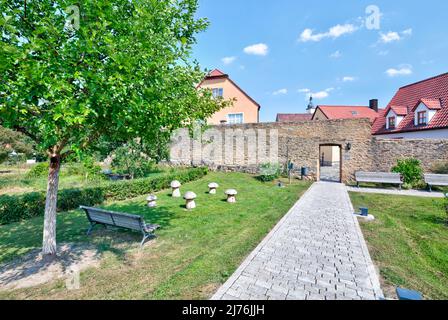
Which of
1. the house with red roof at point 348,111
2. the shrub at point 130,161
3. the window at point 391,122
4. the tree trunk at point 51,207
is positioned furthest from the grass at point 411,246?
the house with red roof at point 348,111

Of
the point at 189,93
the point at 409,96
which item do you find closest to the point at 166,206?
the point at 189,93

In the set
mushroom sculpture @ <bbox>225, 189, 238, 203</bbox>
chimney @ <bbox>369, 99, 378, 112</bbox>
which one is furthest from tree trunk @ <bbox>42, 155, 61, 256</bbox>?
chimney @ <bbox>369, 99, 378, 112</bbox>

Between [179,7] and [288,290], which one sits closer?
[288,290]

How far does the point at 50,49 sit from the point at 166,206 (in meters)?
7.08

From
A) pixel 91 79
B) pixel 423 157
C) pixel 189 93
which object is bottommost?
pixel 423 157

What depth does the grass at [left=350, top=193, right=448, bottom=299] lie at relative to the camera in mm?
3949

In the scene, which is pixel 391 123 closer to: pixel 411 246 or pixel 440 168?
pixel 440 168

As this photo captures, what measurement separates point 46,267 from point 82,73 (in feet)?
13.2

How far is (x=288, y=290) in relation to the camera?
362cm

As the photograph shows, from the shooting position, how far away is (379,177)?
1355 centimetres

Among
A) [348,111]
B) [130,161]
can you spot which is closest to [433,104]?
[348,111]

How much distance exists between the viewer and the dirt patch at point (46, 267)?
413cm

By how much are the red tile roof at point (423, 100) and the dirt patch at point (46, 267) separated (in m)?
20.5
